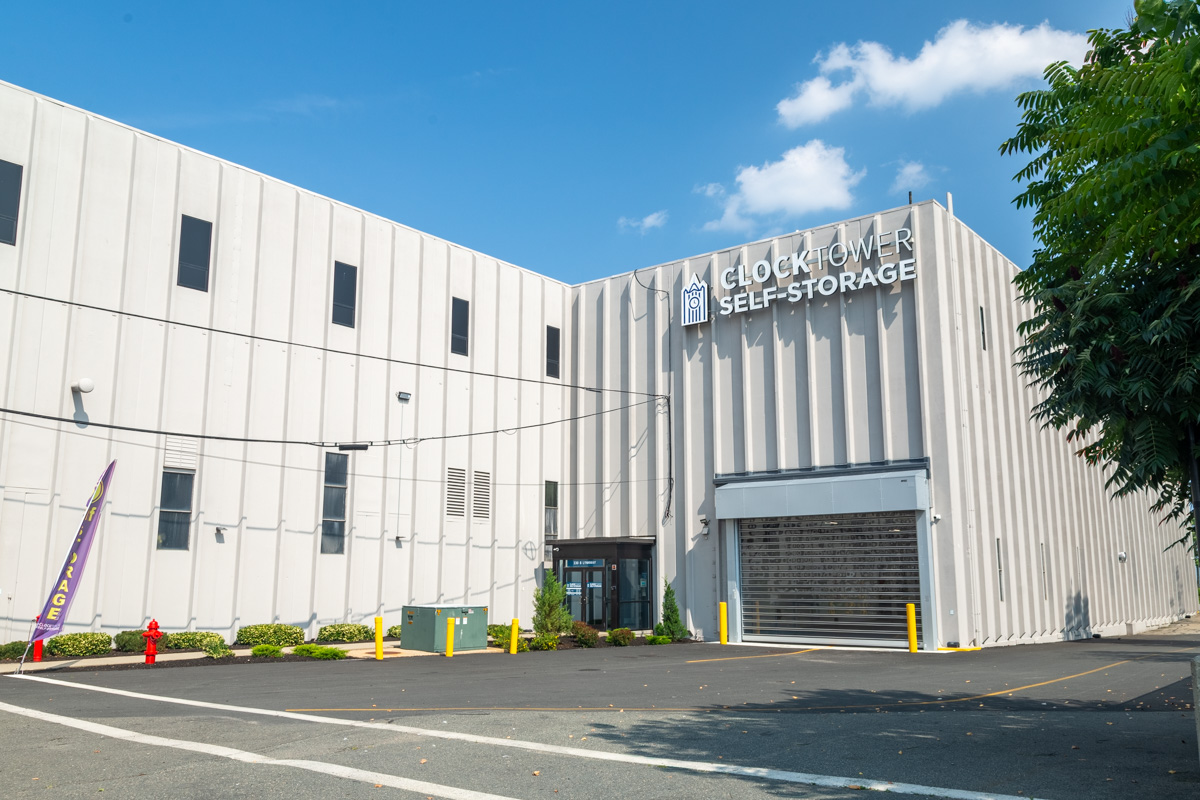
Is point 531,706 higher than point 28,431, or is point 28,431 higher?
point 28,431

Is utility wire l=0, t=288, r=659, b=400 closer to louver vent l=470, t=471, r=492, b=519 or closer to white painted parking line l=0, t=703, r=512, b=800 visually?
louver vent l=470, t=471, r=492, b=519

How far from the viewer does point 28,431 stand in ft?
66.5

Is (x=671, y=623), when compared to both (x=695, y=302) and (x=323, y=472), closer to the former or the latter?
(x=695, y=302)

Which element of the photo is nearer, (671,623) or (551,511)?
(671,623)

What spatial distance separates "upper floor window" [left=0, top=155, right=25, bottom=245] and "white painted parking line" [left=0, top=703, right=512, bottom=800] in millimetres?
13808

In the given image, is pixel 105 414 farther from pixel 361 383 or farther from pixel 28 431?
Answer: pixel 361 383

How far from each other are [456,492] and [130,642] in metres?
10.4

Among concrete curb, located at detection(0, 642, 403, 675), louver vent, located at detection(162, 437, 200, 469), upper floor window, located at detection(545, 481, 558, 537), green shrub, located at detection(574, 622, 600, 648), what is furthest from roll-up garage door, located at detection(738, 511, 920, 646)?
louver vent, located at detection(162, 437, 200, 469)

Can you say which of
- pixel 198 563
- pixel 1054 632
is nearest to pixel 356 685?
pixel 198 563

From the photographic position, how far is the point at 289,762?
8078 mm

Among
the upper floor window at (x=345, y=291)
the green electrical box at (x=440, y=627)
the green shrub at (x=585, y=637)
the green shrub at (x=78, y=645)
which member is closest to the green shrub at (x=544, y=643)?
the green shrub at (x=585, y=637)

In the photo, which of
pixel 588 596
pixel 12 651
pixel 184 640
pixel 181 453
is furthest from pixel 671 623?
pixel 12 651

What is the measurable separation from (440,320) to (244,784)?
2270 centimetres

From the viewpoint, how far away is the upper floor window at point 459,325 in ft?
96.7
